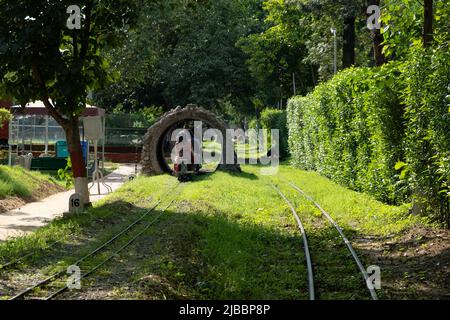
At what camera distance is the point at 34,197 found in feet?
72.1

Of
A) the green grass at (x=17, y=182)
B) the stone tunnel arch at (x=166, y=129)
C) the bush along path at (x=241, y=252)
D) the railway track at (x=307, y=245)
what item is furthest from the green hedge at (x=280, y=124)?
the bush along path at (x=241, y=252)

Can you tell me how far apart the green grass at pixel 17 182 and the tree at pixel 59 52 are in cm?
384

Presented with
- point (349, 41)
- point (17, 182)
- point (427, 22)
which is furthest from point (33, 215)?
point (349, 41)

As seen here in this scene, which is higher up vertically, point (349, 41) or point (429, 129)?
point (349, 41)

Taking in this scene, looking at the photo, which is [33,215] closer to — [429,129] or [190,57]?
[429,129]

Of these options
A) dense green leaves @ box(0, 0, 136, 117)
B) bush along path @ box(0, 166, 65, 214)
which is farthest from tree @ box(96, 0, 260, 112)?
dense green leaves @ box(0, 0, 136, 117)

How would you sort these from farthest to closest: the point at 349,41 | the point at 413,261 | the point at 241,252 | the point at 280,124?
1. the point at 280,124
2. the point at 349,41
3. the point at 241,252
4. the point at 413,261

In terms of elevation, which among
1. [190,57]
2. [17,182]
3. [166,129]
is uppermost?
[190,57]

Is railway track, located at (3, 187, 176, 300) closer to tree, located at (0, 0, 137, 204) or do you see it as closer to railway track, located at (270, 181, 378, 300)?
railway track, located at (270, 181, 378, 300)

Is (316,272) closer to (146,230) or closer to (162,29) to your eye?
(146,230)

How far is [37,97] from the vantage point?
56.5 feet

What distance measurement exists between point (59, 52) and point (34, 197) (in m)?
6.86

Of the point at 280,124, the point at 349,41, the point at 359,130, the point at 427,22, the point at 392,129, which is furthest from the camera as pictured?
the point at 280,124
